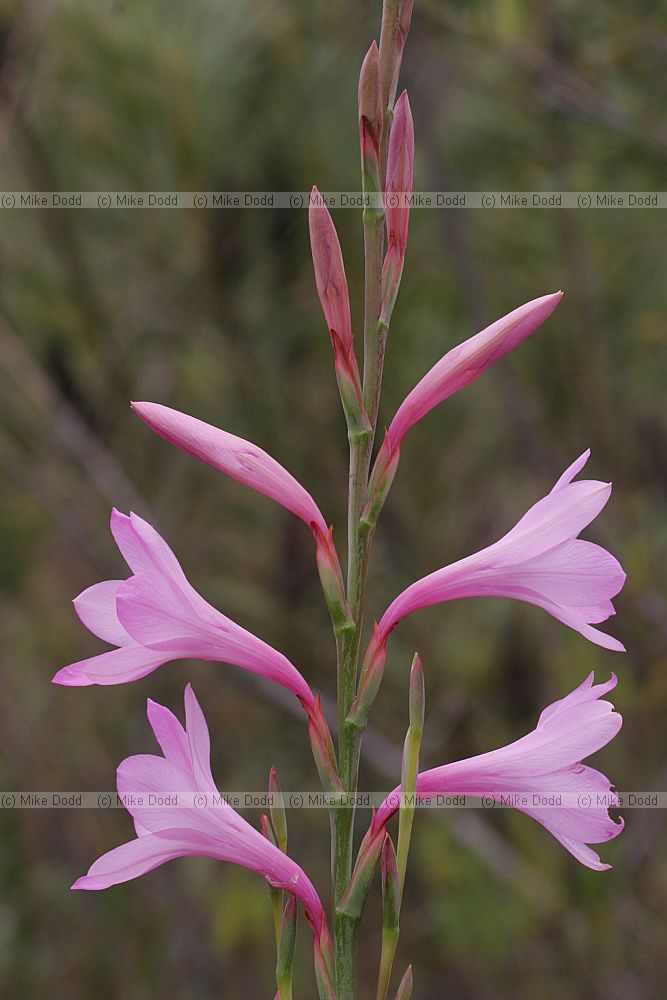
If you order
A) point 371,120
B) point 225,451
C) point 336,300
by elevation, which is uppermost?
point 371,120

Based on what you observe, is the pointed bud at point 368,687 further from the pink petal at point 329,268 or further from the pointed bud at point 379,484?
the pink petal at point 329,268

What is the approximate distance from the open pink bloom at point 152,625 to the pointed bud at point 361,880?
13 cm

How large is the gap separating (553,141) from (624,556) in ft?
3.37

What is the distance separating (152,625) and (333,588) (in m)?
0.16

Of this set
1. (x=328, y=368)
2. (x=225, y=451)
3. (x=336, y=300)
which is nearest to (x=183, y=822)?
(x=225, y=451)

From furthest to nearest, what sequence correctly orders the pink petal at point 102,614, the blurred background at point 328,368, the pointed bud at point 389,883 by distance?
the blurred background at point 328,368 < the pink petal at point 102,614 < the pointed bud at point 389,883

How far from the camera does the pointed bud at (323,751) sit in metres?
0.90

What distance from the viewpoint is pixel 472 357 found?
3.19 ft

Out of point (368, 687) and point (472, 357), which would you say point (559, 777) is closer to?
point (368, 687)

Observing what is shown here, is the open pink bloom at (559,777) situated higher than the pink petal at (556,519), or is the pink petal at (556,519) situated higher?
the pink petal at (556,519)

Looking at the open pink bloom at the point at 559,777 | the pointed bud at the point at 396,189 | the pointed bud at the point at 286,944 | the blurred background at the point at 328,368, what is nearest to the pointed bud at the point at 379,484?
the pointed bud at the point at 396,189

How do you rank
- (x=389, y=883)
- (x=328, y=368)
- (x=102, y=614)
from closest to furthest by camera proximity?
1. (x=389, y=883)
2. (x=102, y=614)
3. (x=328, y=368)

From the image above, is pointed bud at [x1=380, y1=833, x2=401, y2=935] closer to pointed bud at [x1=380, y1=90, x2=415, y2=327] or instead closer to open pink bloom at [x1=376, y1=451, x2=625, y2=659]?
open pink bloom at [x1=376, y1=451, x2=625, y2=659]

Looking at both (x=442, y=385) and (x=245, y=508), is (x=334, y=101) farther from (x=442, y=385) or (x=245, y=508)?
(x=442, y=385)
